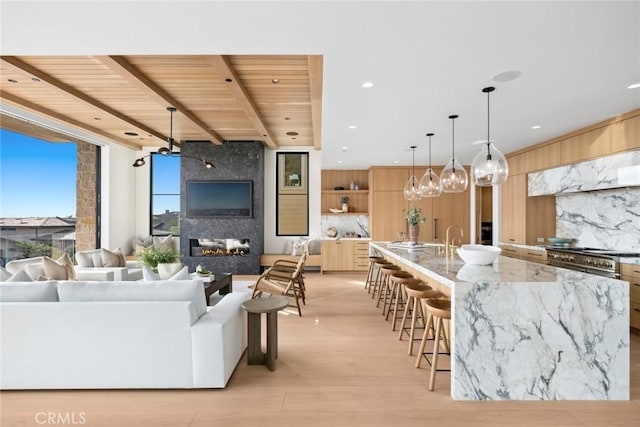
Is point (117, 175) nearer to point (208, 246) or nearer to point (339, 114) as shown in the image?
point (208, 246)

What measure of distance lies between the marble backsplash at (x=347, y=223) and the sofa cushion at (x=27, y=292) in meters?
5.97

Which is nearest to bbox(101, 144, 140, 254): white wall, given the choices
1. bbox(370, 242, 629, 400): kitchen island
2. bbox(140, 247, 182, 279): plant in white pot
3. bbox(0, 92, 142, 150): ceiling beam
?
bbox(0, 92, 142, 150): ceiling beam

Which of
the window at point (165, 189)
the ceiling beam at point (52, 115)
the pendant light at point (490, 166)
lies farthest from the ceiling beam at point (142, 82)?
the pendant light at point (490, 166)

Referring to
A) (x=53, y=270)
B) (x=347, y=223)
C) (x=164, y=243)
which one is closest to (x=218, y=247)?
(x=164, y=243)

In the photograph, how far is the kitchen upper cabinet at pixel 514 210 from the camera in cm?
545

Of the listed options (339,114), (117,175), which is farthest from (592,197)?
(117,175)

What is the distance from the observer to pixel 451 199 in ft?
23.4

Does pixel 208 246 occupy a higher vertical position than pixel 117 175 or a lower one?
lower

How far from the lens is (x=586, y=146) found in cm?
420

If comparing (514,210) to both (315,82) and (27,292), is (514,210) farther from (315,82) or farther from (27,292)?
(27,292)

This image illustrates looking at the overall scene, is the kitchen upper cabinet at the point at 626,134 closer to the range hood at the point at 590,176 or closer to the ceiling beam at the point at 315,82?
the range hood at the point at 590,176

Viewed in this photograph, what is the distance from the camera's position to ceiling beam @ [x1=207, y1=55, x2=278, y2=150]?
316 cm

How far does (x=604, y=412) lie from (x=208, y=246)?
22.2ft

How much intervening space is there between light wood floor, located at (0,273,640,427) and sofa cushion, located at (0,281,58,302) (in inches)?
26.4
